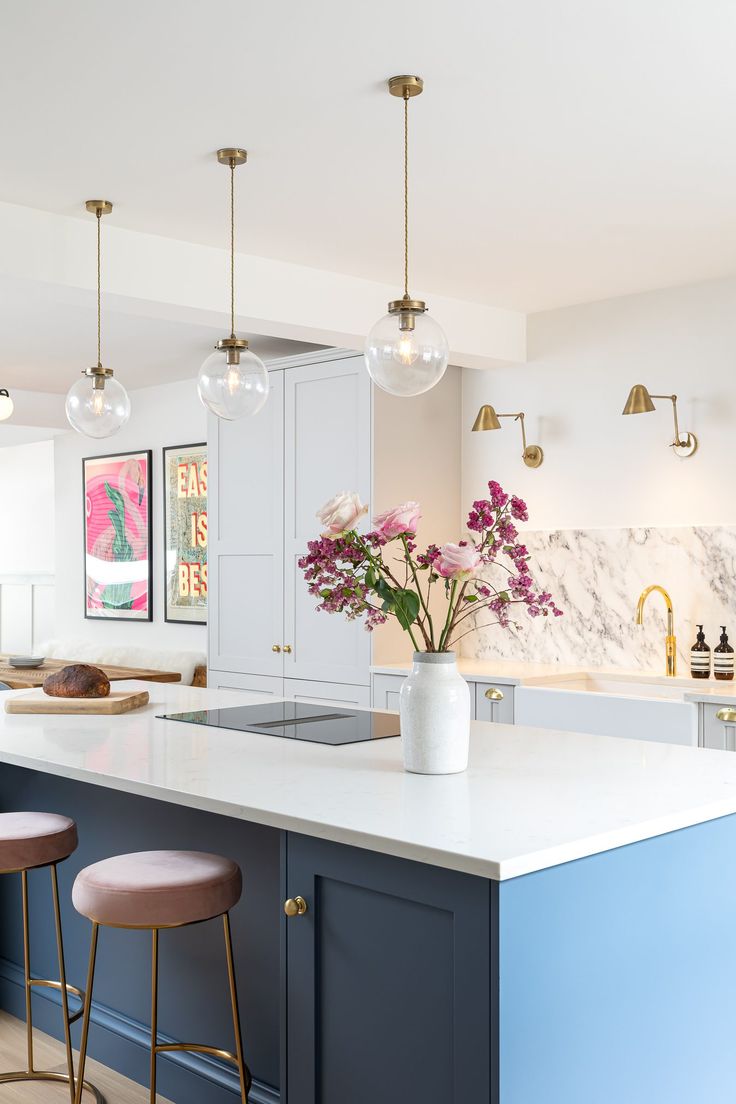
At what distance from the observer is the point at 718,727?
12.9 feet

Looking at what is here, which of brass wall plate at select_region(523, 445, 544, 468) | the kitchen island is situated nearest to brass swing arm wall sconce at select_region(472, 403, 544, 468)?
brass wall plate at select_region(523, 445, 544, 468)

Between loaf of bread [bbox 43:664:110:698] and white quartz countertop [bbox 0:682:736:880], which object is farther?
loaf of bread [bbox 43:664:110:698]

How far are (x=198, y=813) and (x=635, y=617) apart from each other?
2634mm

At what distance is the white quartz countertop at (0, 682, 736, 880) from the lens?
70.6 inches

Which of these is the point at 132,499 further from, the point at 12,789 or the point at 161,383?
the point at 12,789

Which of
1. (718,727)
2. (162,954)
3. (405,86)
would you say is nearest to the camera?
(405,86)

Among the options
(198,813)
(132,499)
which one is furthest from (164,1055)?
(132,499)

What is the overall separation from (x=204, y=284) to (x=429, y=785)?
8.22 ft

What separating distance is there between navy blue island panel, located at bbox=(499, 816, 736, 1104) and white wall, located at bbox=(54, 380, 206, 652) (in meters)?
5.10

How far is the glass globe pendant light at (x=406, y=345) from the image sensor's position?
2648mm

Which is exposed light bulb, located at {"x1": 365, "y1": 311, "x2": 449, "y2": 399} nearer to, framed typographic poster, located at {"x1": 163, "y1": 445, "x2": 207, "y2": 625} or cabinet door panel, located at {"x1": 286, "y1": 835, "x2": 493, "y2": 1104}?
cabinet door panel, located at {"x1": 286, "y1": 835, "x2": 493, "y2": 1104}

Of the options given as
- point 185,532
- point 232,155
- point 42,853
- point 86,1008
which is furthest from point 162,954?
point 185,532

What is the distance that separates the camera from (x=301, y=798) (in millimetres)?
2084

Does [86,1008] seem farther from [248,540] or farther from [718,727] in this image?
[248,540]
